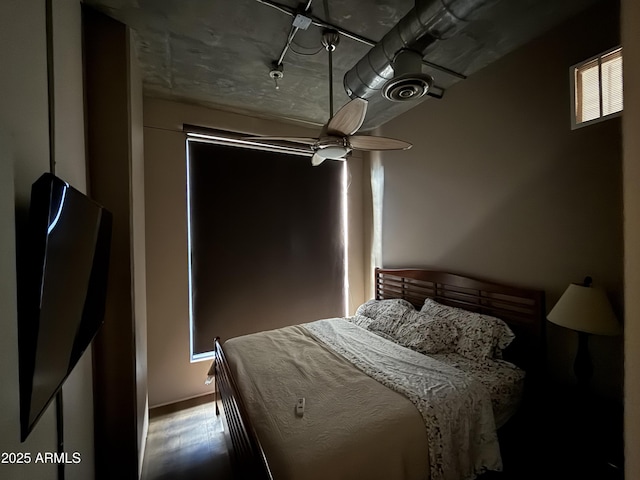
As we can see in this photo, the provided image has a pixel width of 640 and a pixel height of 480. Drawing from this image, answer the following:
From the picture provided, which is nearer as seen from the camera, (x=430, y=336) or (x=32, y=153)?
(x=32, y=153)

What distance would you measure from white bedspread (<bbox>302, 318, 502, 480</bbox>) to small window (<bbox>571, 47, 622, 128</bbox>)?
174 cm

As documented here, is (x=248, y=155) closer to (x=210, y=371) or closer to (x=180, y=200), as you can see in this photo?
(x=180, y=200)

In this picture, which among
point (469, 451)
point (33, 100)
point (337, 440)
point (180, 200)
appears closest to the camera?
point (33, 100)

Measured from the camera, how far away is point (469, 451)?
4.70 ft

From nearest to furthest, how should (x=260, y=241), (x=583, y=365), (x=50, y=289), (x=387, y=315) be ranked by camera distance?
1. (x=50, y=289)
2. (x=583, y=365)
3. (x=387, y=315)
4. (x=260, y=241)

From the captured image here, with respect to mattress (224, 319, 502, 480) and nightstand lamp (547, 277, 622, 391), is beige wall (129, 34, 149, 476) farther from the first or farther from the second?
nightstand lamp (547, 277, 622, 391)

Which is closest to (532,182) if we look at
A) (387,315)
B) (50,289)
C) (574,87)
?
(574,87)

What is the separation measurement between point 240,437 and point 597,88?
9.39ft

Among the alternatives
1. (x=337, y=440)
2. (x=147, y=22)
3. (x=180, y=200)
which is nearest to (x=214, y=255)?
(x=180, y=200)

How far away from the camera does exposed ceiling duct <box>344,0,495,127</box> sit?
1.34 m

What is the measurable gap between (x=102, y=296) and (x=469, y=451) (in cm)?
208

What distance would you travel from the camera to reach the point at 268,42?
73.3 inches

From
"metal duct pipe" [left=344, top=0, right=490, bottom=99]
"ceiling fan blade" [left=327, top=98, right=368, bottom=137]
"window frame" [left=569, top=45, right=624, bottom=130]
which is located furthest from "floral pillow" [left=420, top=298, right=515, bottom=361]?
"metal duct pipe" [left=344, top=0, right=490, bottom=99]

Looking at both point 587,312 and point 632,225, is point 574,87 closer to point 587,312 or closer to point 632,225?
point 587,312
